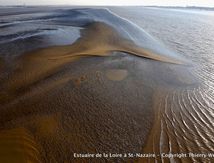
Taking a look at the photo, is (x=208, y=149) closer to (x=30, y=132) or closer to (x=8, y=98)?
(x=30, y=132)

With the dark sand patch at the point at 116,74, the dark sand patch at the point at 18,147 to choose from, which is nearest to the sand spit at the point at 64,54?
the dark sand patch at the point at 18,147

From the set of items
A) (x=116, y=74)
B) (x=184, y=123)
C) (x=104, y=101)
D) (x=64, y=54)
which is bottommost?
(x=184, y=123)

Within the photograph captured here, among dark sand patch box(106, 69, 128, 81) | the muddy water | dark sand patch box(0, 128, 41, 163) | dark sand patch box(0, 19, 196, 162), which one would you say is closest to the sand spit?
dark sand patch box(0, 19, 196, 162)

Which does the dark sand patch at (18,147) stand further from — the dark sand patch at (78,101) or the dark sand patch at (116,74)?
the dark sand patch at (116,74)

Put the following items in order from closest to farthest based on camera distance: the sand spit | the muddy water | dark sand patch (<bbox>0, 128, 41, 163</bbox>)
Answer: dark sand patch (<bbox>0, 128, 41, 163</bbox>)
the muddy water
the sand spit

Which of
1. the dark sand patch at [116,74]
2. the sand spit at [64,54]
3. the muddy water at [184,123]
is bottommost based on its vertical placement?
the muddy water at [184,123]

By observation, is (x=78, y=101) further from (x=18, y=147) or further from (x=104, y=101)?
(x=18, y=147)

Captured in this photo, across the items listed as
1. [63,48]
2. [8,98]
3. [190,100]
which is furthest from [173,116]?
[63,48]

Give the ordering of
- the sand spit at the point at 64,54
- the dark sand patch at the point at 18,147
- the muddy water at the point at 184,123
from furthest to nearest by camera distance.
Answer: the sand spit at the point at 64,54, the muddy water at the point at 184,123, the dark sand patch at the point at 18,147

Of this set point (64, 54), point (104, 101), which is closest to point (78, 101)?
point (104, 101)

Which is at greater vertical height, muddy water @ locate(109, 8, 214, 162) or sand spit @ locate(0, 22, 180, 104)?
sand spit @ locate(0, 22, 180, 104)

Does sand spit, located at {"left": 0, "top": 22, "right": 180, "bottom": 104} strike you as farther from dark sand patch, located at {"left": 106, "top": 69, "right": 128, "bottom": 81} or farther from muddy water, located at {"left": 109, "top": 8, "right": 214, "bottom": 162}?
muddy water, located at {"left": 109, "top": 8, "right": 214, "bottom": 162}
